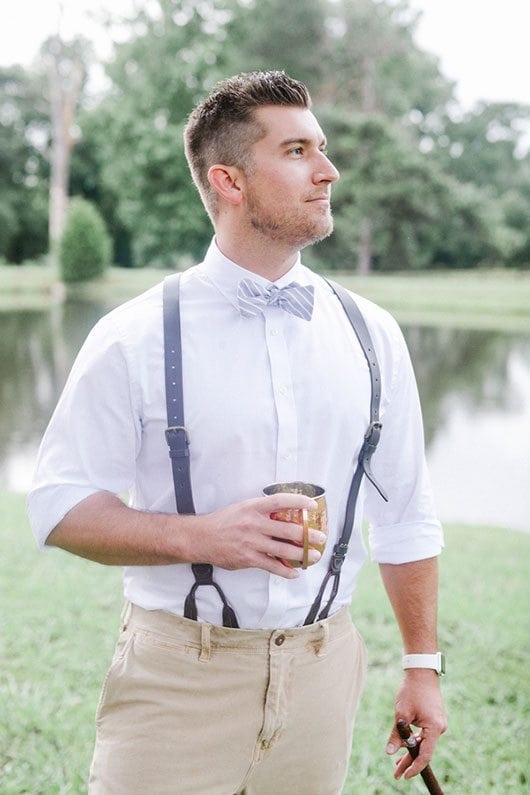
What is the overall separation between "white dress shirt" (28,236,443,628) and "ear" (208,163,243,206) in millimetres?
104

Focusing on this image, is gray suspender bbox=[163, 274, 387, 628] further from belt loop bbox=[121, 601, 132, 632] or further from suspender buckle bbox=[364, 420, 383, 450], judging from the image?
belt loop bbox=[121, 601, 132, 632]

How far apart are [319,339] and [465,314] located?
16.4 meters

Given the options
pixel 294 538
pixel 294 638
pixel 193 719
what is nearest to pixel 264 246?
pixel 294 538

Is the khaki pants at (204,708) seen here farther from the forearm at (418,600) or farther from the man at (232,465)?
the forearm at (418,600)

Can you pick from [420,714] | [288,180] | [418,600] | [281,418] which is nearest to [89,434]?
[281,418]

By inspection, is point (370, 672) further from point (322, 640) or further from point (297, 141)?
point (297, 141)

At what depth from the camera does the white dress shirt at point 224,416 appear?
1.37 metres

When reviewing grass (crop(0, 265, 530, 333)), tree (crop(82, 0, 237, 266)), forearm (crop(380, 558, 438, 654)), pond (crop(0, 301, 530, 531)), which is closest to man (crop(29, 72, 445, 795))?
forearm (crop(380, 558, 438, 654))

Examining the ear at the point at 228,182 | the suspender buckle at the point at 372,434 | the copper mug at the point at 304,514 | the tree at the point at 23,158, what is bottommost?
the copper mug at the point at 304,514

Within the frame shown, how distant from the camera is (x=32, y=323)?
64.3 ft

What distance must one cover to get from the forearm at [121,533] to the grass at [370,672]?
1521 millimetres

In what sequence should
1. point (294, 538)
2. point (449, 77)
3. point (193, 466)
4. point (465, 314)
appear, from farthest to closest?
point (449, 77), point (465, 314), point (193, 466), point (294, 538)

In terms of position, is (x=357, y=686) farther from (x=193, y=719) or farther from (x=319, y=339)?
(x=319, y=339)

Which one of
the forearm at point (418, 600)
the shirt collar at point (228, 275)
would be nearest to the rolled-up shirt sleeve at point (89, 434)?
the shirt collar at point (228, 275)
